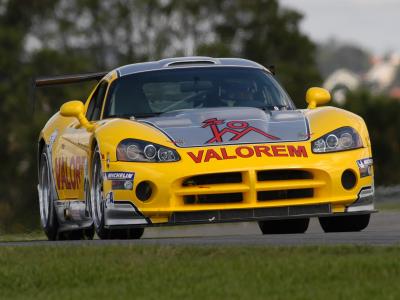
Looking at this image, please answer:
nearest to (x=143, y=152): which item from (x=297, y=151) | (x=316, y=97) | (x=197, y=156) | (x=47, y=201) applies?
(x=197, y=156)

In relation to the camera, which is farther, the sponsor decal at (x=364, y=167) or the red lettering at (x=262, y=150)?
the sponsor decal at (x=364, y=167)

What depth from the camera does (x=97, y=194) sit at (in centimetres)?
1211

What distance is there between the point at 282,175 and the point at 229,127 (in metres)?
0.55

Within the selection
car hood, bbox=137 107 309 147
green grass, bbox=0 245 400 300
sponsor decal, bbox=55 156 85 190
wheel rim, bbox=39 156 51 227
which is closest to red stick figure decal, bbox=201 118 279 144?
car hood, bbox=137 107 309 147

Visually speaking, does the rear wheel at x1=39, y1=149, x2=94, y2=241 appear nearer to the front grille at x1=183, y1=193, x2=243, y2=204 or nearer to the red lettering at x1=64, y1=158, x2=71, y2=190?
the red lettering at x1=64, y1=158, x2=71, y2=190

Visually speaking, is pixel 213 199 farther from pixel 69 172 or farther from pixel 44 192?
pixel 44 192

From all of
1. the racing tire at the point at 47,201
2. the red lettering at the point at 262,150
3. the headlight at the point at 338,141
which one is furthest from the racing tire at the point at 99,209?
the racing tire at the point at 47,201

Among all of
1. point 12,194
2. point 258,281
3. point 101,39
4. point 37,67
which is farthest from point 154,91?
point 101,39

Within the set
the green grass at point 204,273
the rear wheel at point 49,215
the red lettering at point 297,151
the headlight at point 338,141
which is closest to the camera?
the green grass at point 204,273

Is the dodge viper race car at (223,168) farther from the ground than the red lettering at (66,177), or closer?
farther from the ground

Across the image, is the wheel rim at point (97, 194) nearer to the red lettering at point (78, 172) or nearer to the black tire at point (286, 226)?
the red lettering at point (78, 172)

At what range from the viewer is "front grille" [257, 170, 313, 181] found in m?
11.5

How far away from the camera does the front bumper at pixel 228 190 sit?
37.4 ft

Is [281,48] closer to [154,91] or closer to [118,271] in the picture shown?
[154,91]
